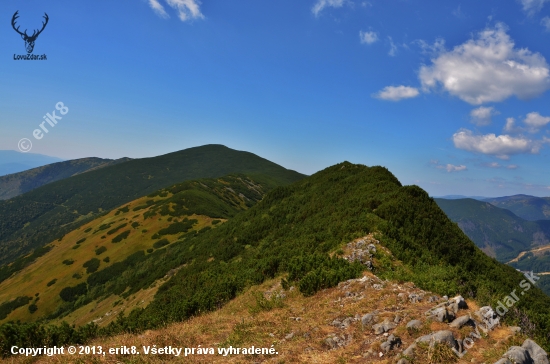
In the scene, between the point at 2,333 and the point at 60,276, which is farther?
the point at 60,276

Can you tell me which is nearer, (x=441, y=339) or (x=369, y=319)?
(x=441, y=339)

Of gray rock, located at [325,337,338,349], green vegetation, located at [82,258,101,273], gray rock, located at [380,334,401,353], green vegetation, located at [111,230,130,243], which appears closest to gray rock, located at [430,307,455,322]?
gray rock, located at [380,334,401,353]

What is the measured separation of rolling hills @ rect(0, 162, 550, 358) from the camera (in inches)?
572

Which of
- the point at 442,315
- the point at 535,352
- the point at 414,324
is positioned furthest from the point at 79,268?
the point at 535,352

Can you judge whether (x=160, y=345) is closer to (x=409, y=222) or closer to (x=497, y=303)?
(x=497, y=303)

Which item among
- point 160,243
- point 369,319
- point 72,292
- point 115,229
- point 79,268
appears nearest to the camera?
point 369,319

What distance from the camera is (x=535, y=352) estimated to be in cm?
787

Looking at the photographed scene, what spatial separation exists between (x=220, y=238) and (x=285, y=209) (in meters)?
11.0

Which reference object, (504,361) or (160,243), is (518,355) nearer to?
(504,361)

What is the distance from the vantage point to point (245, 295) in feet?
59.6

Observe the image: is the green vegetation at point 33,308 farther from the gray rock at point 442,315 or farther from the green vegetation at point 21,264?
the gray rock at point 442,315

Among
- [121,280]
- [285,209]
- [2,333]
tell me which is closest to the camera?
[2,333]

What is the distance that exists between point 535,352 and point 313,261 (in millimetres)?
11713

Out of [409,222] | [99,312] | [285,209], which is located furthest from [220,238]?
[409,222]
